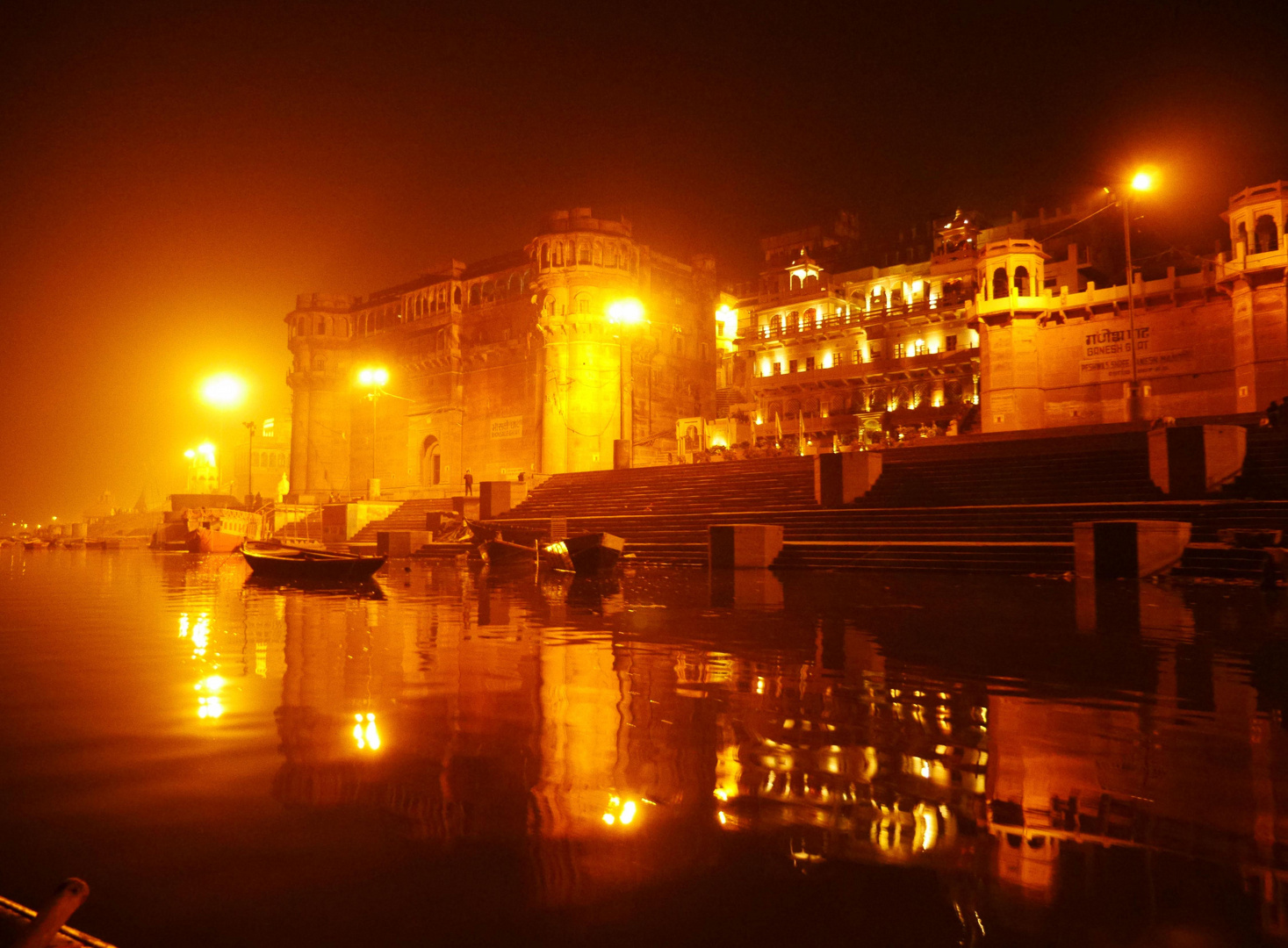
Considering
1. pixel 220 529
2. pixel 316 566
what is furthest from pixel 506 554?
pixel 220 529

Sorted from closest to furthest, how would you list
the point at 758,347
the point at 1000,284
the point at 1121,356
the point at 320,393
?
1. the point at 1121,356
2. the point at 1000,284
3. the point at 758,347
4. the point at 320,393

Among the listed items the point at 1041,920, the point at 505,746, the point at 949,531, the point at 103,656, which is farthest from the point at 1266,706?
the point at 949,531

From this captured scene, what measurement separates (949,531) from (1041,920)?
17608mm

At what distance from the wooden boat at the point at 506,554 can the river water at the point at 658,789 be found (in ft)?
52.2

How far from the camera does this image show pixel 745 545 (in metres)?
19.5

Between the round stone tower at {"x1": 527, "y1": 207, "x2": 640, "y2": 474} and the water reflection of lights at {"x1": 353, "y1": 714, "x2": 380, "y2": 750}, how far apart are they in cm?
4132

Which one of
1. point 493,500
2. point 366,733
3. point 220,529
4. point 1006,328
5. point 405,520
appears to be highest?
point 1006,328

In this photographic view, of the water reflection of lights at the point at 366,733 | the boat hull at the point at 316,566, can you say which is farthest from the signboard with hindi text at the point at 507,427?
the water reflection of lights at the point at 366,733

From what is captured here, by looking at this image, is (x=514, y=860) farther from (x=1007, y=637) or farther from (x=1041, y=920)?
(x=1007, y=637)

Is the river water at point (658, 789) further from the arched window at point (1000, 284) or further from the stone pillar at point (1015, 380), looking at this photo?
the arched window at point (1000, 284)

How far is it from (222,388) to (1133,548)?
144ft

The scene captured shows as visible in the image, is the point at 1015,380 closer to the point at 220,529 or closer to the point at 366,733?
the point at 366,733

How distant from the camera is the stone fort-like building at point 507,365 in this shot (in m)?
47.0

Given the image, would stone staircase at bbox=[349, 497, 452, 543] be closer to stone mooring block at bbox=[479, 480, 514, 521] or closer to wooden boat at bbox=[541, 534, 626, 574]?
stone mooring block at bbox=[479, 480, 514, 521]
